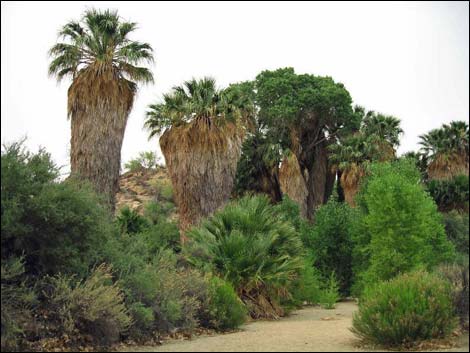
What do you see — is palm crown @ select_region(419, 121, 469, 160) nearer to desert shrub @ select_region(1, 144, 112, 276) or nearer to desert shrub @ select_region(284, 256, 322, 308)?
desert shrub @ select_region(284, 256, 322, 308)

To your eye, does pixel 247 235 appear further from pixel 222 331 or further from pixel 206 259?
pixel 222 331

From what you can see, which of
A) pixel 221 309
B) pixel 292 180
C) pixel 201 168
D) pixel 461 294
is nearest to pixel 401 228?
pixel 221 309

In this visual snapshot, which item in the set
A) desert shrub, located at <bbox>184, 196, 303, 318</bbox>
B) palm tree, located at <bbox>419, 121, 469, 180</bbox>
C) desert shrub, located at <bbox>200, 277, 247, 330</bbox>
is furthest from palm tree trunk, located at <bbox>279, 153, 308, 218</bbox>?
desert shrub, located at <bbox>200, 277, 247, 330</bbox>

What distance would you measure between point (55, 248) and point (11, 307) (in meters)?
1.44

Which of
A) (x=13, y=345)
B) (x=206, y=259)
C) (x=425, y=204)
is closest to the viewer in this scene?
(x=13, y=345)

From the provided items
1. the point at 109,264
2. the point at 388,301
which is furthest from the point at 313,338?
the point at 109,264

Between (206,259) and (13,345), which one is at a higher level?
(206,259)

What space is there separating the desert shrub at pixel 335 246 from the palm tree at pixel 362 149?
39.8ft

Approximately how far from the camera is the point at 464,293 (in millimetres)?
11836

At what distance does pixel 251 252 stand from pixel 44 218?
29.0 ft

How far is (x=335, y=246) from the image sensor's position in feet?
101

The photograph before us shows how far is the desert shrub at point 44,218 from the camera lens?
11.7 meters

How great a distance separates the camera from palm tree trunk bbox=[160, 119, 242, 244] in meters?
29.6

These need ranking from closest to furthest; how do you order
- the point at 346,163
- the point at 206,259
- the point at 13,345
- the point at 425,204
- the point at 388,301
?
the point at 13,345 < the point at 388,301 < the point at 206,259 < the point at 425,204 < the point at 346,163
